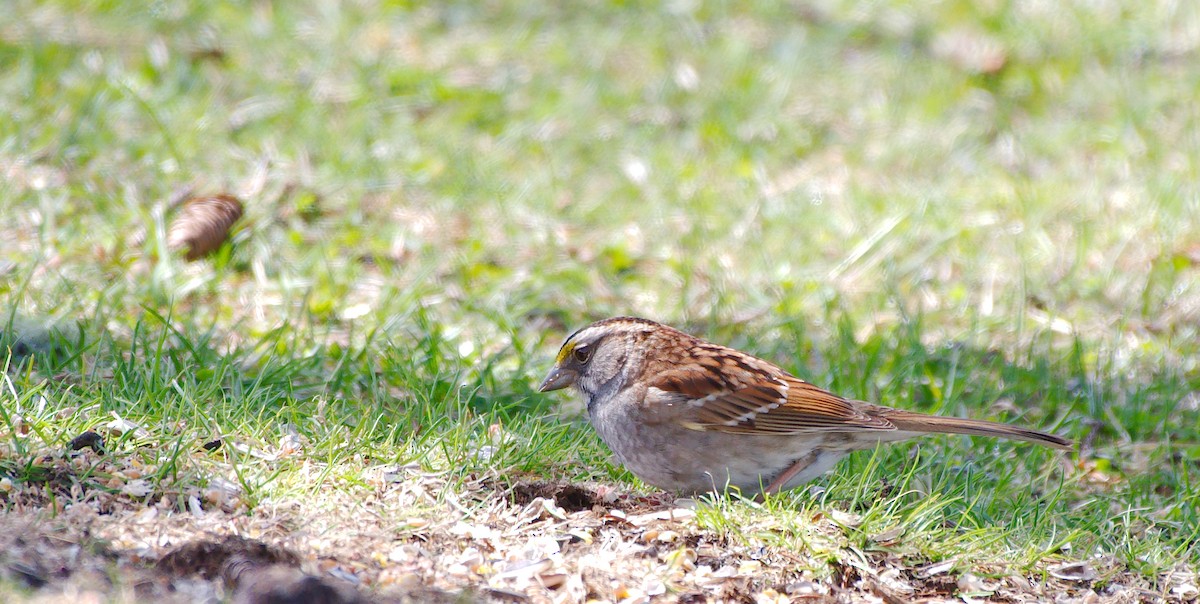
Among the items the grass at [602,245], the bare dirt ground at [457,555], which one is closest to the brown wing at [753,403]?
the grass at [602,245]

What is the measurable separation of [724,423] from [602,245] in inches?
96.8

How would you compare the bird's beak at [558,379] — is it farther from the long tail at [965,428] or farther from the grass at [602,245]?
the long tail at [965,428]

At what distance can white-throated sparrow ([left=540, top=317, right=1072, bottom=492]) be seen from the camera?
3.92 meters

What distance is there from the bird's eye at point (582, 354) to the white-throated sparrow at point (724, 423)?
60 millimetres

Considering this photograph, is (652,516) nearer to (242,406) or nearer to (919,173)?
(242,406)

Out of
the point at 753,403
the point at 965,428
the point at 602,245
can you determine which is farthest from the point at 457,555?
the point at 602,245

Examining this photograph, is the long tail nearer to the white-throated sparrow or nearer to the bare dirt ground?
the white-throated sparrow

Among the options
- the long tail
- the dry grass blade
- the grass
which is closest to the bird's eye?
the grass

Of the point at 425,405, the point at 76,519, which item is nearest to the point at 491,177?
the point at 425,405

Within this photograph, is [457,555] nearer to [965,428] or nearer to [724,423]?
[724,423]

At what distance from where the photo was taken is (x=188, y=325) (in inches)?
186

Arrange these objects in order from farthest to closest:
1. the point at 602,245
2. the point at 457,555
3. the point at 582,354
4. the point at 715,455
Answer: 1. the point at 602,245
2. the point at 582,354
3. the point at 715,455
4. the point at 457,555

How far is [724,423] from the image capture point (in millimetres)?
3961

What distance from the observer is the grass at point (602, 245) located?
149 inches
